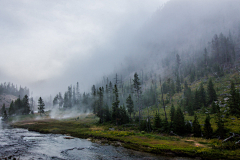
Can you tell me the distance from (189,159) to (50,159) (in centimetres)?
2175

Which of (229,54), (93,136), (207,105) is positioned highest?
(229,54)

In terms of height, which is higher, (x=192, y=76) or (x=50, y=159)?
(x=192, y=76)

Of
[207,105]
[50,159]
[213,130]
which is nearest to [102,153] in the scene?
[50,159]

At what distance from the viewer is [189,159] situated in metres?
19.3

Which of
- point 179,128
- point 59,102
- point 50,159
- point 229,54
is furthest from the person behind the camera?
point 59,102

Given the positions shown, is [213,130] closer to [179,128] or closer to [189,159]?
[179,128]

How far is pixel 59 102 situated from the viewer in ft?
470

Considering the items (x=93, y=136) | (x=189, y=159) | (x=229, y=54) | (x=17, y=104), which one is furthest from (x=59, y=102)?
(x=229, y=54)

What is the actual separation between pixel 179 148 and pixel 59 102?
14603 centimetres

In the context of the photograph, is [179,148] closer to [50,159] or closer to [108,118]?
[50,159]

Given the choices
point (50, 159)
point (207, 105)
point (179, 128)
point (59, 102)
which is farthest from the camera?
point (59, 102)

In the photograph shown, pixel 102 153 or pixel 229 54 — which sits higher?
pixel 229 54

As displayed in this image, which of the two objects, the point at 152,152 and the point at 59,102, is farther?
the point at 59,102

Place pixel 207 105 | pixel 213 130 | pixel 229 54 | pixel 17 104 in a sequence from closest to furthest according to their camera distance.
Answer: pixel 213 130
pixel 207 105
pixel 17 104
pixel 229 54
